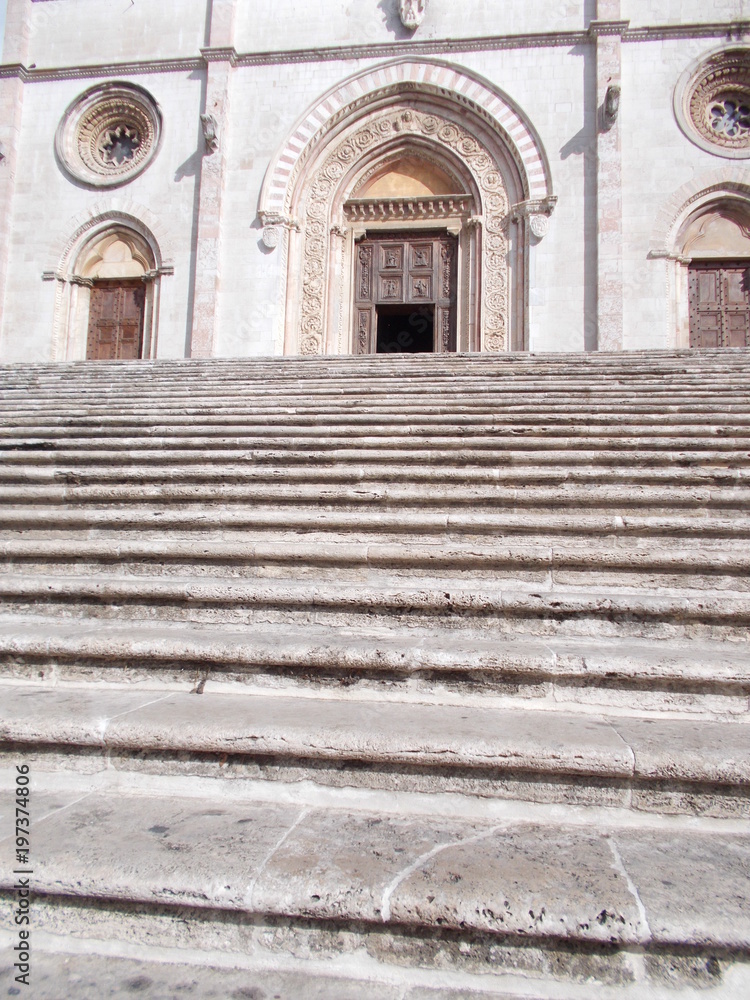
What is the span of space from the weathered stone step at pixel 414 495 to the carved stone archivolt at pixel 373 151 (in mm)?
7254

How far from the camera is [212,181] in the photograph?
10750mm

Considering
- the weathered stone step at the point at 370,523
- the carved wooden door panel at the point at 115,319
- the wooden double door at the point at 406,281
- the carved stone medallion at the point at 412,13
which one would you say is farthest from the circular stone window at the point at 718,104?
the carved wooden door panel at the point at 115,319

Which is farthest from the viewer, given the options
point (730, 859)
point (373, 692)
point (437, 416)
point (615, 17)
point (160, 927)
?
point (615, 17)

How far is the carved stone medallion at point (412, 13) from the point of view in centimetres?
1062

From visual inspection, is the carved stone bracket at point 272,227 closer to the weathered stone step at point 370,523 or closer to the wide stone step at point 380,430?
the wide stone step at point 380,430

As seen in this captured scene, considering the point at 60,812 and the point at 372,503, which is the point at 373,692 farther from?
the point at 372,503

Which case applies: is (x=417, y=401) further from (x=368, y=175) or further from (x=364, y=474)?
(x=368, y=175)

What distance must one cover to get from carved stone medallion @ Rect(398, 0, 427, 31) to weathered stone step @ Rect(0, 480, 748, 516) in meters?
10.6

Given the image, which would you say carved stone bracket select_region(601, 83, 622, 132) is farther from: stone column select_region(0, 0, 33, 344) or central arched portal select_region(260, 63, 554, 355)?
stone column select_region(0, 0, 33, 344)

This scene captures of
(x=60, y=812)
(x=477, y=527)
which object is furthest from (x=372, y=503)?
(x=60, y=812)

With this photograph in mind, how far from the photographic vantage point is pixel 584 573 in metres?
2.93

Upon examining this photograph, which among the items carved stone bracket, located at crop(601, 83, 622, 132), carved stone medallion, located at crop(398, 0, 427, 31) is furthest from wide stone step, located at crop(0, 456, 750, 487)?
carved stone medallion, located at crop(398, 0, 427, 31)

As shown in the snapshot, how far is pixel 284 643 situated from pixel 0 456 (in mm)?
3111

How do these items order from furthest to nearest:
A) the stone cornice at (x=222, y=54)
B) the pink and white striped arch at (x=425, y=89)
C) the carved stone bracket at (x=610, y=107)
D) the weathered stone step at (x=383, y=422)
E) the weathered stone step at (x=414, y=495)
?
the stone cornice at (x=222, y=54)
the pink and white striped arch at (x=425, y=89)
the carved stone bracket at (x=610, y=107)
the weathered stone step at (x=383, y=422)
the weathered stone step at (x=414, y=495)
